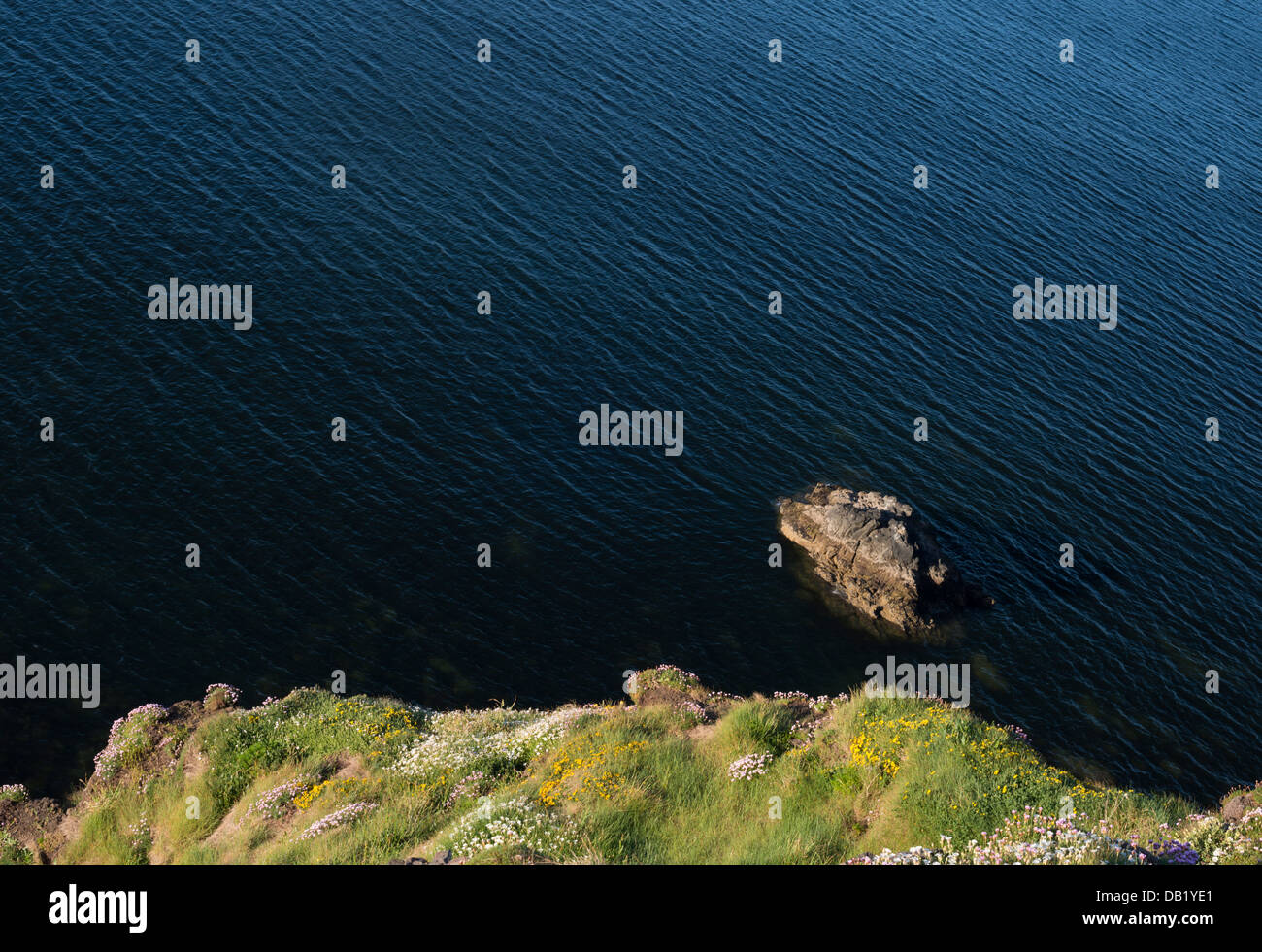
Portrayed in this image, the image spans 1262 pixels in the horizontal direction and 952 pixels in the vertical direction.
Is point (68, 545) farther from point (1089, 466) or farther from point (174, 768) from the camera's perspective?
point (1089, 466)

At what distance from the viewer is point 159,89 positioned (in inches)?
3386

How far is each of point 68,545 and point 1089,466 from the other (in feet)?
196

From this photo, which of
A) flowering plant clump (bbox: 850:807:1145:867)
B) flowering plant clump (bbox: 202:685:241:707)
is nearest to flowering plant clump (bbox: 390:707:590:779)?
flowering plant clump (bbox: 202:685:241:707)

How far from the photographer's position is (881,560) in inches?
2344

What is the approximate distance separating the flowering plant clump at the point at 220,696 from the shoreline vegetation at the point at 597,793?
0.14 m

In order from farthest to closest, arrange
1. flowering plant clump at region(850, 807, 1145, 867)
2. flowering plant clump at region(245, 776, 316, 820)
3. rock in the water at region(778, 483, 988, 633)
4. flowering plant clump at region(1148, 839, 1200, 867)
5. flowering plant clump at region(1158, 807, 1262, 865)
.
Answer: rock in the water at region(778, 483, 988, 633) < flowering plant clump at region(245, 776, 316, 820) < flowering plant clump at region(1158, 807, 1262, 865) < flowering plant clump at region(1148, 839, 1200, 867) < flowering plant clump at region(850, 807, 1145, 867)

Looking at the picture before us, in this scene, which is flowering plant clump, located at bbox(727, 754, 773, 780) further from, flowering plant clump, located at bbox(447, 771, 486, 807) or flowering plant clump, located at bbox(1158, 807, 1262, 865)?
flowering plant clump, located at bbox(1158, 807, 1262, 865)

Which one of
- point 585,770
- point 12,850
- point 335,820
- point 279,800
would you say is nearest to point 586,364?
point 279,800

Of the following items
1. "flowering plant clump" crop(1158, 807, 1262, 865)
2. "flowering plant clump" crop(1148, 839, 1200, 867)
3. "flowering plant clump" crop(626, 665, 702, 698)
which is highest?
"flowering plant clump" crop(1148, 839, 1200, 867)

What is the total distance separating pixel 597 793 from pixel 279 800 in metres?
12.6

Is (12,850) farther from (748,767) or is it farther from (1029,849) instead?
(1029,849)

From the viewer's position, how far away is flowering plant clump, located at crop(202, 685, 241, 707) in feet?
148

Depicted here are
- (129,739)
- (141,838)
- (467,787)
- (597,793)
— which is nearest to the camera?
(597,793)

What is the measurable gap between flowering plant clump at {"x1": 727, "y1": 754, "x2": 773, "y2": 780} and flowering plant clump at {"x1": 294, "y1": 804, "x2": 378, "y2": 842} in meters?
11.2
